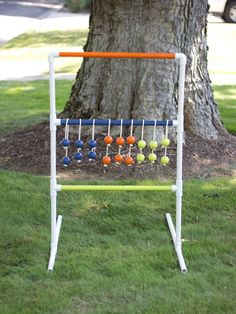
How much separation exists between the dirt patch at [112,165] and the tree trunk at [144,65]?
0.30 meters

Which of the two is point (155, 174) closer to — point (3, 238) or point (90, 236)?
point (90, 236)

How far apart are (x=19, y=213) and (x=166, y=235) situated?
122 centimetres

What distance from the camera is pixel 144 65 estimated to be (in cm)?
704

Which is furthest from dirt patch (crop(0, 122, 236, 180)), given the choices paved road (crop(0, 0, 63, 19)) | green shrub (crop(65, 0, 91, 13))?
green shrub (crop(65, 0, 91, 13))

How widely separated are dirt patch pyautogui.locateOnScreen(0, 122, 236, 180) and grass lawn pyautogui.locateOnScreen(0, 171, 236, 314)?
0.31 meters

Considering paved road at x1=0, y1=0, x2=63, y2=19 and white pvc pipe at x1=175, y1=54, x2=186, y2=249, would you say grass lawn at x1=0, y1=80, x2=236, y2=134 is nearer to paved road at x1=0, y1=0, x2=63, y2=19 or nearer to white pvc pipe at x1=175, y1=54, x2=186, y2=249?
white pvc pipe at x1=175, y1=54, x2=186, y2=249

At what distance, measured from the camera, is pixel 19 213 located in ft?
19.1

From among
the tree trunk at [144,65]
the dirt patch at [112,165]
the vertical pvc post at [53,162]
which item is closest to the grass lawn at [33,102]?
the dirt patch at [112,165]

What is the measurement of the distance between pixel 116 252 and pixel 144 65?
8.18 feet

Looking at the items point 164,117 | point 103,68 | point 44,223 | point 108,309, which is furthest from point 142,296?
point 103,68

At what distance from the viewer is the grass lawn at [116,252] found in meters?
4.39

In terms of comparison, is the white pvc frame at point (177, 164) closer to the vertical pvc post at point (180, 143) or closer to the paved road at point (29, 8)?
the vertical pvc post at point (180, 143)

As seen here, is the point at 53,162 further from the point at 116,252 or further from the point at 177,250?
the point at 177,250

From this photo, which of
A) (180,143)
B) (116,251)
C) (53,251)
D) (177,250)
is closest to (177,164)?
(180,143)
